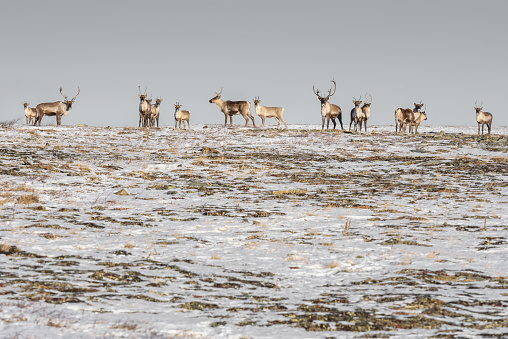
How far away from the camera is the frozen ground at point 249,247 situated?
6.52 metres

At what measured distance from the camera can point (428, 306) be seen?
23.5 feet

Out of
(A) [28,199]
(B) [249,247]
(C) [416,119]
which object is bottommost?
(B) [249,247]

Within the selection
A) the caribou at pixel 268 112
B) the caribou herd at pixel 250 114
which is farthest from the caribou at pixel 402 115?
the caribou at pixel 268 112

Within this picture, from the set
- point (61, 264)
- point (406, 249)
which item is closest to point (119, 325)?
point (61, 264)

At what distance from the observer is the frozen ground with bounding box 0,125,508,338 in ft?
21.4

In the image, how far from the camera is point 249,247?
1073 centimetres

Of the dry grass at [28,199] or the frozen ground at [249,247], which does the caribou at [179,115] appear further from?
the dry grass at [28,199]

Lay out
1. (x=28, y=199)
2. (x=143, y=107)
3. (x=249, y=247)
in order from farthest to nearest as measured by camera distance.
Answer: (x=143, y=107) → (x=28, y=199) → (x=249, y=247)

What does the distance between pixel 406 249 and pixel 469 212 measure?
4453mm

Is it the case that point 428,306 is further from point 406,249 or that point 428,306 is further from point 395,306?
point 406,249

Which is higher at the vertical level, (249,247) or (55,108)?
(55,108)

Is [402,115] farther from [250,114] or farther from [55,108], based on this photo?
[55,108]

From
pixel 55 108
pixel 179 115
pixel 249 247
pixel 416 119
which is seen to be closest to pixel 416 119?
pixel 416 119

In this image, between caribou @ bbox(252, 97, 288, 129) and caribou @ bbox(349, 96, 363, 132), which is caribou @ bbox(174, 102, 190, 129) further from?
caribou @ bbox(349, 96, 363, 132)
